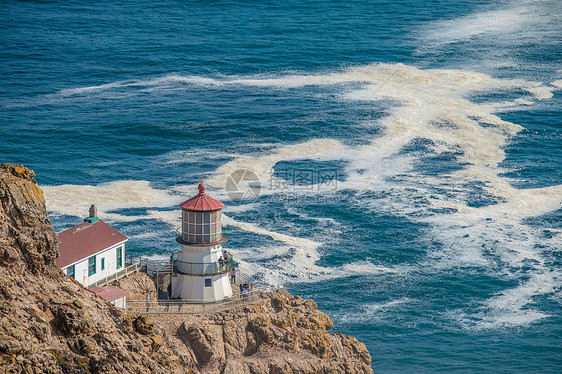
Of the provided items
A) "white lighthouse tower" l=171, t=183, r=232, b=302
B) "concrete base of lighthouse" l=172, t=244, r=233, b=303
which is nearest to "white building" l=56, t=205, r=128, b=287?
"white lighthouse tower" l=171, t=183, r=232, b=302

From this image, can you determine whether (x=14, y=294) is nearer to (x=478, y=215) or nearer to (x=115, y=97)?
(x=478, y=215)

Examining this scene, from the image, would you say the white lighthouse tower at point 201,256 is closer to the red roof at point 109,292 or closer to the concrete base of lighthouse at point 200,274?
the concrete base of lighthouse at point 200,274

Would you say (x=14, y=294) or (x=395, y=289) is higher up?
(x=14, y=294)

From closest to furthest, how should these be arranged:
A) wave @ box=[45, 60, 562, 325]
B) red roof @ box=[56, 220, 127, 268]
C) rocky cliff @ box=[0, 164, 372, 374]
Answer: rocky cliff @ box=[0, 164, 372, 374], red roof @ box=[56, 220, 127, 268], wave @ box=[45, 60, 562, 325]

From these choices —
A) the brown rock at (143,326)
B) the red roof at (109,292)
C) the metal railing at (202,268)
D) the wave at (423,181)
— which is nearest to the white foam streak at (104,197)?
the wave at (423,181)

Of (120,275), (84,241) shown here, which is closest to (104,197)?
(120,275)

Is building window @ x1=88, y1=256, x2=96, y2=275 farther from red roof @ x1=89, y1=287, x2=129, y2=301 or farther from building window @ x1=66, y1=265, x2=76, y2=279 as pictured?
red roof @ x1=89, y1=287, x2=129, y2=301

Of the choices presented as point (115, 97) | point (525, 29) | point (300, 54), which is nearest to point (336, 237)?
point (115, 97)
